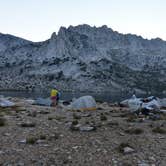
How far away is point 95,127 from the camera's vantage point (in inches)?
565

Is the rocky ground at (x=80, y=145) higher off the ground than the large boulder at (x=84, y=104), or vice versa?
the rocky ground at (x=80, y=145)

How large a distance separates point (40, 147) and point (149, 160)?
401cm

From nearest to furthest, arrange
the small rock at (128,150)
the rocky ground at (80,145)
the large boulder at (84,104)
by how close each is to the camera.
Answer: the rocky ground at (80,145)
the small rock at (128,150)
the large boulder at (84,104)

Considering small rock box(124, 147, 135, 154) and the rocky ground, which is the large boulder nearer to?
the rocky ground

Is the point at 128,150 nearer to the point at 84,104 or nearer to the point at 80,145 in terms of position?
the point at 80,145

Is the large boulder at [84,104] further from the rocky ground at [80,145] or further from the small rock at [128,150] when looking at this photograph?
the small rock at [128,150]

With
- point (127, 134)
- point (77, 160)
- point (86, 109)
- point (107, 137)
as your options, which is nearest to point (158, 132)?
point (127, 134)

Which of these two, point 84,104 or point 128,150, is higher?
point 128,150

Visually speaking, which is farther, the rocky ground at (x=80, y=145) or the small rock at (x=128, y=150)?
the small rock at (x=128, y=150)

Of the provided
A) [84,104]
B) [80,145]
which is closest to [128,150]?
[80,145]

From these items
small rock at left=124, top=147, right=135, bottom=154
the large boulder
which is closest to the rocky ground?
small rock at left=124, top=147, right=135, bottom=154

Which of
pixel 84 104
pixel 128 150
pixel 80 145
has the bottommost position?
pixel 84 104

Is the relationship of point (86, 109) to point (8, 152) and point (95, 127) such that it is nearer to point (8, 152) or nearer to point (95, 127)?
point (95, 127)

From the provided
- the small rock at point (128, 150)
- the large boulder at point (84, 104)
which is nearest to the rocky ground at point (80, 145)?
the small rock at point (128, 150)
